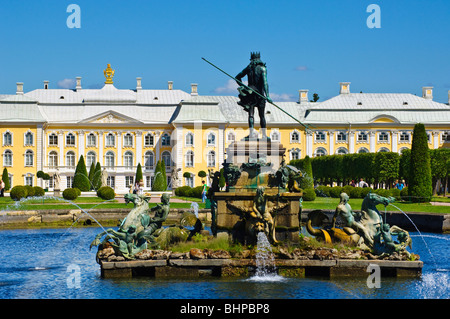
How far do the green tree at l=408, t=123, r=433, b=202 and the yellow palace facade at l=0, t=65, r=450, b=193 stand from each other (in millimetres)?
37933

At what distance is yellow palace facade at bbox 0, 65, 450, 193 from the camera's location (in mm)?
68812

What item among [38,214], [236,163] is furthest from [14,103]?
[236,163]

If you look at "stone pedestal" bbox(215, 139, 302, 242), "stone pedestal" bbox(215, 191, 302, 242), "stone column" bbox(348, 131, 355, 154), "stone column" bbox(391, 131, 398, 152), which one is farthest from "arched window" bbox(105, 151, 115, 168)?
"stone pedestal" bbox(215, 191, 302, 242)

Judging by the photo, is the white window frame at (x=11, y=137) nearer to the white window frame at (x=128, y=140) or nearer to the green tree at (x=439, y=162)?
the white window frame at (x=128, y=140)

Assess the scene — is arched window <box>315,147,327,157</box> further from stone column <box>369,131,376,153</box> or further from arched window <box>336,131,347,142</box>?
stone column <box>369,131,376,153</box>

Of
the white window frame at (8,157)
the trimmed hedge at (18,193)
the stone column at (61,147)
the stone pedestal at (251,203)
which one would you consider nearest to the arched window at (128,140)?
the stone column at (61,147)

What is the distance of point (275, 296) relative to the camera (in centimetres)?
1141

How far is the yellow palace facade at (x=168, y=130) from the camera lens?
68812 mm

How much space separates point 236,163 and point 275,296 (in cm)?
421

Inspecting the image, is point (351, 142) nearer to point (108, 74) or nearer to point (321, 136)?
point (321, 136)

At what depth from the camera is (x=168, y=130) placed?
71.3 m

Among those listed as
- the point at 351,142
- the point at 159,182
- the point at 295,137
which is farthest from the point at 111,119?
the point at 351,142

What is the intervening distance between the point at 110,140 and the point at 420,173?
148 feet

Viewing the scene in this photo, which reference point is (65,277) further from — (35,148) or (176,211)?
(35,148)
